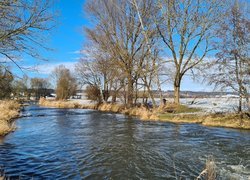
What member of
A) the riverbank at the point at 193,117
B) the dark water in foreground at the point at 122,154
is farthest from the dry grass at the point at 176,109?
the dark water in foreground at the point at 122,154

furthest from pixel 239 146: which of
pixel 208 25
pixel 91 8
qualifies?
pixel 91 8

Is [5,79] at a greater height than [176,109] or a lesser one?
greater

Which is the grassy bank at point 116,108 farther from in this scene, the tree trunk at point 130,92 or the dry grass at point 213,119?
the dry grass at point 213,119

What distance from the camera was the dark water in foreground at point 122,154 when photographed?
8070 millimetres

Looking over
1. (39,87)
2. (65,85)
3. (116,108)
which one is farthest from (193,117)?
(39,87)

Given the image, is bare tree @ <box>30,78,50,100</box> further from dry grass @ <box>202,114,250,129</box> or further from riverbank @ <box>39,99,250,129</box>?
dry grass @ <box>202,114,250,129</box>

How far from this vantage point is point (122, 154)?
34.1 ft

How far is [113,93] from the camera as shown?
131 feet

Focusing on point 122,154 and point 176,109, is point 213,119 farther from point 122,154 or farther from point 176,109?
point 122,154

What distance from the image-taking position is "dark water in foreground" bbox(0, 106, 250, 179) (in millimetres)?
8070

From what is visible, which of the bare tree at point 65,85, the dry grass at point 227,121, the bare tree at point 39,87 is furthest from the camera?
the bare tree at point 39,87

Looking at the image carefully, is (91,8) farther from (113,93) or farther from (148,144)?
(148,144)

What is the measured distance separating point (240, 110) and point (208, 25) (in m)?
8.75

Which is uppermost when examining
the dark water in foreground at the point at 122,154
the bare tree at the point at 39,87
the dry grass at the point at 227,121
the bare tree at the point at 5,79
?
the bare tree at the point at 39,87
